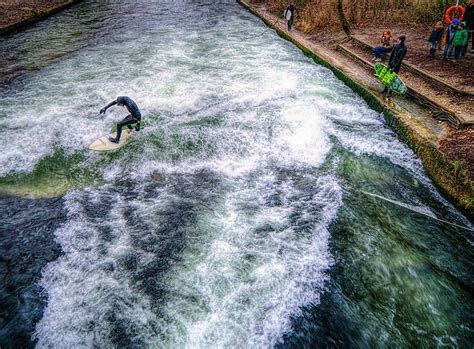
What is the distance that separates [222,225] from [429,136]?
Answer: 5259mm

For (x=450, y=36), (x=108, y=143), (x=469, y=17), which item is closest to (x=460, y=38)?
(x=450, y=36)

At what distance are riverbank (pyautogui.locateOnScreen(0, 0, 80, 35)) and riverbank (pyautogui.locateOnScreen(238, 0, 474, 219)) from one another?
1693 centimetres

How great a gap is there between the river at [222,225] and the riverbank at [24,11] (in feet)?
26.6

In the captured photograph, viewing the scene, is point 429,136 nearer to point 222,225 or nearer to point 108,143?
point 222,225

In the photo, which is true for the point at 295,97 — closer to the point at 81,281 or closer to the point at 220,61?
the point at 220,61

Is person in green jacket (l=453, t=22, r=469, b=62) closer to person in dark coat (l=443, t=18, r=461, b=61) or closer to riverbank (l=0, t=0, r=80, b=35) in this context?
person in dark coat (l=443, t=18, r=461, b=61)

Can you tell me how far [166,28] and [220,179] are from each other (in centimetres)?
1473

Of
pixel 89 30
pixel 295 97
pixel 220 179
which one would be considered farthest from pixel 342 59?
pixel 89 30

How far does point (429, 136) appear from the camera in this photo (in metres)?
7.38

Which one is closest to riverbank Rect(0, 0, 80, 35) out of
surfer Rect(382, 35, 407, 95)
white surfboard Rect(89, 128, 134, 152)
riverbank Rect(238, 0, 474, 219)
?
white surfboard Rect(89, 128, 134, 152)

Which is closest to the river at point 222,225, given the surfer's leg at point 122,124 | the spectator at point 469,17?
the surfer's leg at point 122,124

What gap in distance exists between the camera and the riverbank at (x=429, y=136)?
20.8ft

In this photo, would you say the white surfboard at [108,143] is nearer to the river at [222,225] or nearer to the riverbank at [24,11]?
the river at [222,225]

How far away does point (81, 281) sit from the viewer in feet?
16.0
